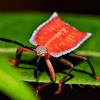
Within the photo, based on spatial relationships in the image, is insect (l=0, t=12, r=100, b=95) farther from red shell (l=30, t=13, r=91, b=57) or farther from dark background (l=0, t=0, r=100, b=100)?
dark background (l=0, t=0, r=100, b=100)

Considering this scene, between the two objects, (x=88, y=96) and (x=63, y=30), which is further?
(x=63, y=30)

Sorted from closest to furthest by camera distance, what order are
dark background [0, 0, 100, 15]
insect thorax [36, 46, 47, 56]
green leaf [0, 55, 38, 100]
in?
green leaf [0, 55, 38, 100], insect thorax [36, 46, 47, 56], dark background [0, 0, 100, 15]

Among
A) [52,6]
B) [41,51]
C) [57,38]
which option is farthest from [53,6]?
[41,51]

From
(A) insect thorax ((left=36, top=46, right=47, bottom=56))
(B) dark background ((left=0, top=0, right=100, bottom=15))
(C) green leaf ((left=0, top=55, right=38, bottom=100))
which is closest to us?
(C) green leaf ((left=0, top=55, right=38, bottom=100))

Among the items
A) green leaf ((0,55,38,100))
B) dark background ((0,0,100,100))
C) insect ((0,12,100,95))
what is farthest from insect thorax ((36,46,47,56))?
dark background ((0,0,100,100))

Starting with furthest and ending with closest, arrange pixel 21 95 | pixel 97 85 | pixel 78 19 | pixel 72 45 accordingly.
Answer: pixel 78 19, pixel 72 45, pixel 97 85, pixel 21 95

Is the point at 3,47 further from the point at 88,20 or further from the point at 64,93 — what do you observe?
the point at 88,20

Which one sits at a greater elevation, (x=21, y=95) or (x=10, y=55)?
(x=21, y=95)

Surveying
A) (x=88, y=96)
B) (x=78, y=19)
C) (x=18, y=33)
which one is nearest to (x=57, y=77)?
(x=88, y=96)
